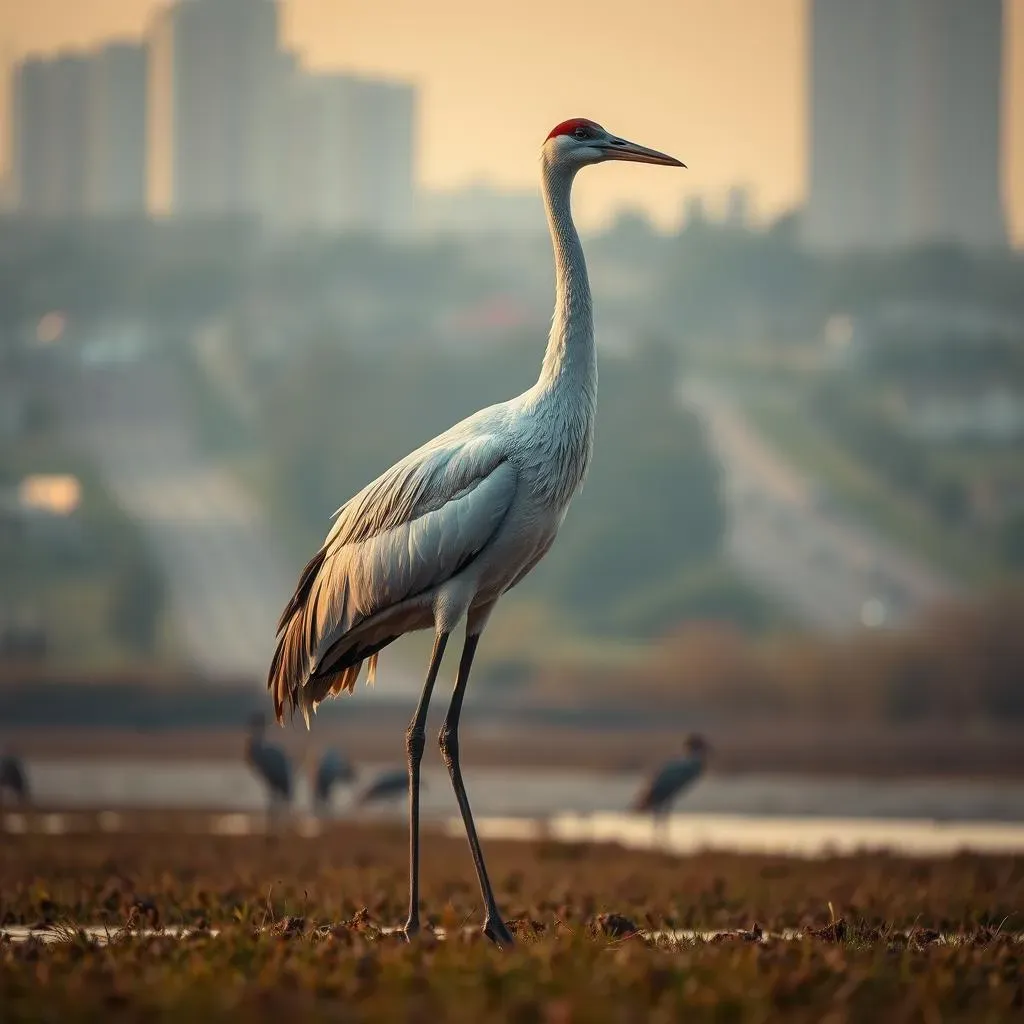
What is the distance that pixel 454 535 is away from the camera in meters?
8.65

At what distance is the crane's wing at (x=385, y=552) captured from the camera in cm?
866

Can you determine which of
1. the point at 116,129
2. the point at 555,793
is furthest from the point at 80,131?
the point at 555,793

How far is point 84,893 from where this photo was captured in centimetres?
1001

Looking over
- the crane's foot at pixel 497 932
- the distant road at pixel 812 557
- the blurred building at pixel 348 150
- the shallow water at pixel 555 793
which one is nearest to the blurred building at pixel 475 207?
the blurred building at pixel 348 150

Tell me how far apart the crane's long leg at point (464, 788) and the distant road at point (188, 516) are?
56048mm

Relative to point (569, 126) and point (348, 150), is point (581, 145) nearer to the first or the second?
point (569, 126)

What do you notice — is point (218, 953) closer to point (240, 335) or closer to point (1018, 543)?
point (1018, 543)

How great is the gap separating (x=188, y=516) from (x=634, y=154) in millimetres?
86401

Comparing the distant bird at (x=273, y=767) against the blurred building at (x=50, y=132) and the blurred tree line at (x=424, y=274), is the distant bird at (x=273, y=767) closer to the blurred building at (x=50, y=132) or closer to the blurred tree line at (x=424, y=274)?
the blurred tree line at (x=424, y=274)

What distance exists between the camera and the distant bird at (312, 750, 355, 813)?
883 inches

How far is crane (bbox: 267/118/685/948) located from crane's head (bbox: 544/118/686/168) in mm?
62

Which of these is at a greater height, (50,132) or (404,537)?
(50,132)

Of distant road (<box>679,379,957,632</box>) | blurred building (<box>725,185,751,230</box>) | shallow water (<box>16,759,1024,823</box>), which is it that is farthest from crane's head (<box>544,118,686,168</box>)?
blurred building (<box>725,185,751,230</box>)

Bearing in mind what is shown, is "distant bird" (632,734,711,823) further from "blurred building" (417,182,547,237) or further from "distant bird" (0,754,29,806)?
"blurred building" (417,182,547,237)
